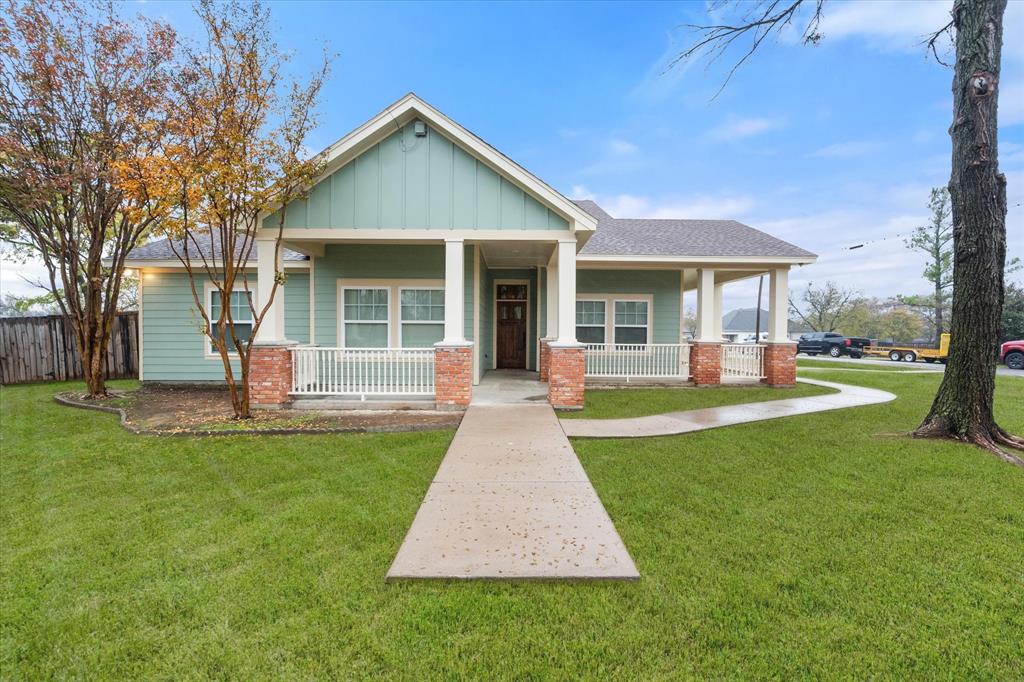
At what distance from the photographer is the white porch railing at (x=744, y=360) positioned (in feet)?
34.6

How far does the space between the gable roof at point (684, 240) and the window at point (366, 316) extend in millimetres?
4818

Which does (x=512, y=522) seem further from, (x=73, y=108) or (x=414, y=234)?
(x=73, y=108)

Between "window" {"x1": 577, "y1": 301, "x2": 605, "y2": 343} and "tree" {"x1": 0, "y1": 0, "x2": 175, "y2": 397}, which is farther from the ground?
"tree" {"x1": 0, "y1": 0, "x2": 175, "y2": 397}

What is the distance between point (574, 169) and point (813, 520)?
23.3 meters

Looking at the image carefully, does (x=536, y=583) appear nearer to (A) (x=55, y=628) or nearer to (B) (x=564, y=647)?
(B) (x=564, y=647)

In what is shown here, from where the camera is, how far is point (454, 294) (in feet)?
23.8

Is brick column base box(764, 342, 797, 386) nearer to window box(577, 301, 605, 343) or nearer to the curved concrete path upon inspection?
the curved concrete path

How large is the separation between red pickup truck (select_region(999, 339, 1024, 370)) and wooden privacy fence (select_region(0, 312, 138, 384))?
103 ft

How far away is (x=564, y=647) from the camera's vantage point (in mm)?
1996

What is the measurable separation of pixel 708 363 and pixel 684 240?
3195 millimetres

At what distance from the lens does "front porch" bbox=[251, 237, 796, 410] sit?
7.34 metres

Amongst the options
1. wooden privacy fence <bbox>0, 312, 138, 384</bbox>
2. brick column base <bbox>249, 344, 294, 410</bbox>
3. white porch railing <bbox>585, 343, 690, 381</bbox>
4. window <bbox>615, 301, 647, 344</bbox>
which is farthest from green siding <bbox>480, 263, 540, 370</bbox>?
wooden privacy fence <bbox>0, 312, 138, 384</bbox>

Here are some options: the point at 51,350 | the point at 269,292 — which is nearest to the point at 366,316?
the point at 269,292

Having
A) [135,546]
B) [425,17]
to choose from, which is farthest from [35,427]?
[425,17]
